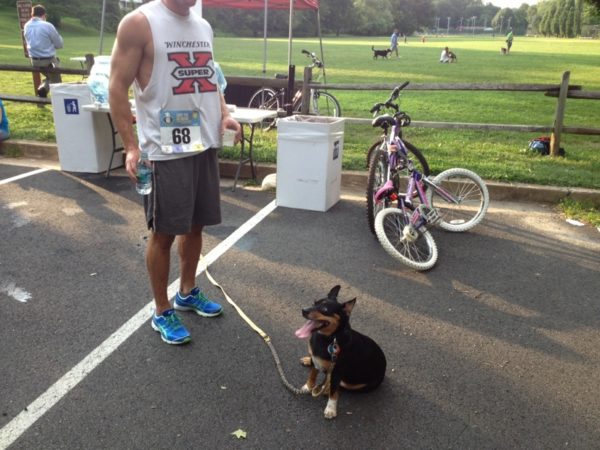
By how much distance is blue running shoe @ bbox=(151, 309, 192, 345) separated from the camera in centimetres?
321

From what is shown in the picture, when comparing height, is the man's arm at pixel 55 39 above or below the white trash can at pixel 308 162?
above

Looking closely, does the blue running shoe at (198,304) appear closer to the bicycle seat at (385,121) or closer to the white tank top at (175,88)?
the white tank top at (175,88)

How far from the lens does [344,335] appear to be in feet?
8.33

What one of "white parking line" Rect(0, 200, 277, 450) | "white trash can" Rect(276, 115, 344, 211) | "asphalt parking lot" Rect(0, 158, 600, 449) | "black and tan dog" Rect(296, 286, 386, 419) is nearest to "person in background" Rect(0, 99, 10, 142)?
"asphalt parking lot" Rect(0, 158, 600, 449)

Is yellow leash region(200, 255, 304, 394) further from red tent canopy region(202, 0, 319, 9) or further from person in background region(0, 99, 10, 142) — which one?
red tent canopy region(202, 0, 319, 9)

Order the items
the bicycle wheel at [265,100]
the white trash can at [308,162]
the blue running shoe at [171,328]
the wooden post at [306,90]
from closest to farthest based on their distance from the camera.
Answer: the blue running shoe at [171,328]
the white trash can at [308,162]
the wooden post at [306,90]
the bicycle wheel at [265,100]

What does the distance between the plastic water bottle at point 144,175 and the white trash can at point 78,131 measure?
4344 mm

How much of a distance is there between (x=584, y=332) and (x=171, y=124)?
2.90m

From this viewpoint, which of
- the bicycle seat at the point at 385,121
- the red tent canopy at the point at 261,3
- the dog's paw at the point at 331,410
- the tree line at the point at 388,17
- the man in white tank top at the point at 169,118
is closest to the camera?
the dog's paw at the point at 331,410

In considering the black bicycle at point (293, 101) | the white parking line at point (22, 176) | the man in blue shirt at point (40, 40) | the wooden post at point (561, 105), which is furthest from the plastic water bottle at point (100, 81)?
the wooden post at point (561, 105)

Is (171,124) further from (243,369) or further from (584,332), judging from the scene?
(584,332)

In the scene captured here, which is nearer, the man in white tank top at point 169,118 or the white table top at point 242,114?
the man in white tank top at point 169,118

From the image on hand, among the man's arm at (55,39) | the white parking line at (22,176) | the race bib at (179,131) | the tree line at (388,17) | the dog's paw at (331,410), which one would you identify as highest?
the tree line at (388,17)

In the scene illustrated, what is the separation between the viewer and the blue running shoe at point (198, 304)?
11.6 feet
